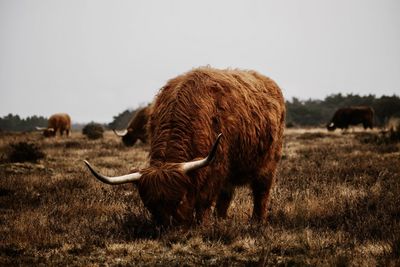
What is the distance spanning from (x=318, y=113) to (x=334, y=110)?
18.6 feet

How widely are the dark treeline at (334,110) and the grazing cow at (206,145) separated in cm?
4006

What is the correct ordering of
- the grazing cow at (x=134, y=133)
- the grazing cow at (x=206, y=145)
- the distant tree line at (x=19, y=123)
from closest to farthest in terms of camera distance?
the grazing cow at (x=206, y=145)
the grazing cow at (x=134, y=133)
the distant tree line at (x=19, y=123)

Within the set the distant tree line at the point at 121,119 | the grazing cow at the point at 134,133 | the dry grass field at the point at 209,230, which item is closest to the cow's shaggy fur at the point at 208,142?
the dry grass field at the point at 209,230

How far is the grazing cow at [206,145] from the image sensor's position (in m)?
3.79

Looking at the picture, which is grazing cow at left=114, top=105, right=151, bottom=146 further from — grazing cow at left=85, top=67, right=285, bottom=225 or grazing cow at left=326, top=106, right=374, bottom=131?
grazing cow at left=326, top=106, right=374, bottom=131

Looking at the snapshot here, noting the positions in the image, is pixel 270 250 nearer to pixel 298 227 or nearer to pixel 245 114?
pixel 298 227

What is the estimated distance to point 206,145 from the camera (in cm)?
424

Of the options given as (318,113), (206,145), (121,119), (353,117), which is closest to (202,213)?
(206,145)

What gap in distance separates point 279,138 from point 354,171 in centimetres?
338

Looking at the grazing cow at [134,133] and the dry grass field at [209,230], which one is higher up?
the grazing cow at [134,133]

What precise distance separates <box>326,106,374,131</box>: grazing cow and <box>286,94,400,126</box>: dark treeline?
11.9 metres

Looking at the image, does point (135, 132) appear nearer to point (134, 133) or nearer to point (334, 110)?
point (134, 133)

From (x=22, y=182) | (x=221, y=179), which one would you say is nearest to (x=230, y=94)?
(x=221, y=179)

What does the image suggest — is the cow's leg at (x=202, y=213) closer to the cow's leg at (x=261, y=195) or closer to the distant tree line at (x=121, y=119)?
the cow's leg at (x=261, y=195)
